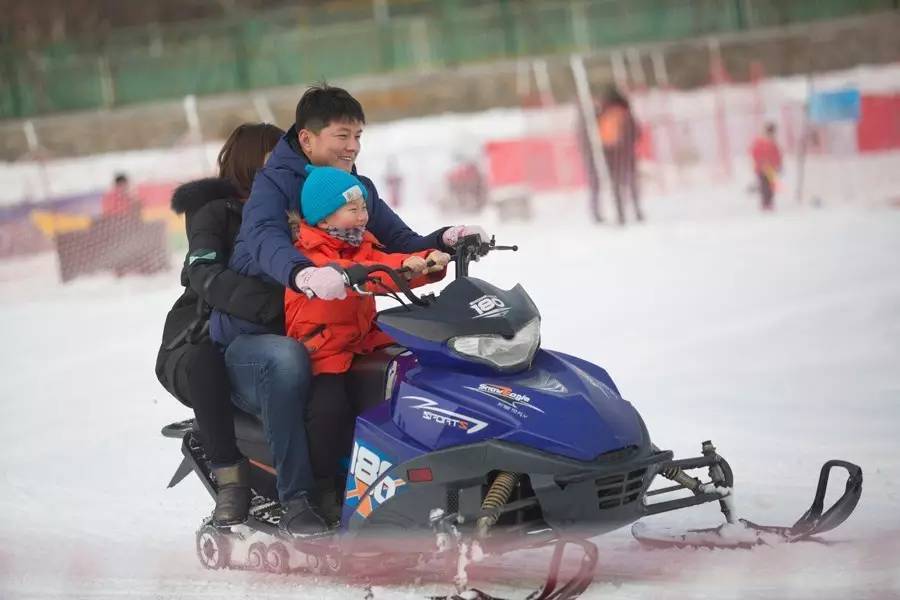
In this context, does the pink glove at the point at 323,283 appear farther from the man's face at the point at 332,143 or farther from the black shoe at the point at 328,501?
the black shoe at the point at 328,501

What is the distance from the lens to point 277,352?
3662mm

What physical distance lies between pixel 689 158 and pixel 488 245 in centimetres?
939

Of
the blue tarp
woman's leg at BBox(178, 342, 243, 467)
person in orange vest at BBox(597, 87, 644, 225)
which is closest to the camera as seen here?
woman's leg at BBox(178, 342, 243, 467)

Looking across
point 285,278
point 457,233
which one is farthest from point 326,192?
point 457,233

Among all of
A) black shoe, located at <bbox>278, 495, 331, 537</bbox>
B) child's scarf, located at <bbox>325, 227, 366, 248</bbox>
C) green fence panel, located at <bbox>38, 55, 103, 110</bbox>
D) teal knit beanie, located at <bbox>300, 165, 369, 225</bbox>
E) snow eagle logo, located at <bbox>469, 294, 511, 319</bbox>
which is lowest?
black shoe, located at <bbox>278, 495, 331, 537</bbox>

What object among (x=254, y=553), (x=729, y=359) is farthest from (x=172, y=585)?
(x=729, y=359)

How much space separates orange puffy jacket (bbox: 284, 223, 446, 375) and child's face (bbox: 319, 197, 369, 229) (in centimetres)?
6

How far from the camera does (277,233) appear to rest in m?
3.62

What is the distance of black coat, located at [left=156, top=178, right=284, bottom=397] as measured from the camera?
151 inches

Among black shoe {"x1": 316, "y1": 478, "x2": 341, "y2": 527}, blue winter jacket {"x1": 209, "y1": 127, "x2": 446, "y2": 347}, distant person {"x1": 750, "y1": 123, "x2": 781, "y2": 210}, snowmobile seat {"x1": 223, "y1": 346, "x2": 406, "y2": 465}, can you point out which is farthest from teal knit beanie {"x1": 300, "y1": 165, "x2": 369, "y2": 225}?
distant person {"x1": 750, "y1": 123, "x2": 781, "y2": 210}

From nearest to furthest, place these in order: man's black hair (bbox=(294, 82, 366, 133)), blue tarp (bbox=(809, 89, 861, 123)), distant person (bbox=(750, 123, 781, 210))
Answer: man's black hair (bbox=(294, 82, 366, 133)) < distant person (bbox=(750, 123, 781, 210)) < blue tarp (bbox=(809, 89, 861, 123))

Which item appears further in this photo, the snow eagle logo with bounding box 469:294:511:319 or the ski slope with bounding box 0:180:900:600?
the ski slope with bounding box 0:180:900:600

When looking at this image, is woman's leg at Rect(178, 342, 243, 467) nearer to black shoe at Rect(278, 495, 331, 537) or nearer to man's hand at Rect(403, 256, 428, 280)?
black shoe at Rect(278, 495, 331, 537)

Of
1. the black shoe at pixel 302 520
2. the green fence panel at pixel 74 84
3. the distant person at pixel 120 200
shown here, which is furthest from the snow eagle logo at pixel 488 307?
the green fence panel at pixel 74 84
